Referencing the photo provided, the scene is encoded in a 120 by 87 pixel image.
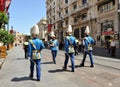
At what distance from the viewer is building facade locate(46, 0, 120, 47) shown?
121 feet

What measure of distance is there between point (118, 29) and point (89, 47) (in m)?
24.3

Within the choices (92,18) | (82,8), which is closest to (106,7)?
(92,18)

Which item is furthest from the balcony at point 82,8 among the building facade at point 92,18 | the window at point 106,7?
the window at point 106,7

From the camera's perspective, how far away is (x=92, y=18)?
43812 mm

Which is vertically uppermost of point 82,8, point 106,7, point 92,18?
point 82,8

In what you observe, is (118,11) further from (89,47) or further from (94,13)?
(89,47)

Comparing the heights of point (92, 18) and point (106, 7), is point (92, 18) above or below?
below

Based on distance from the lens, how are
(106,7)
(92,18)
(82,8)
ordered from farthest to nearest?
1. (82,8)
2. (92,18)
3. (106,7)

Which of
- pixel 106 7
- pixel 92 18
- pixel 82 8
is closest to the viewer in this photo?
pixel 106 7

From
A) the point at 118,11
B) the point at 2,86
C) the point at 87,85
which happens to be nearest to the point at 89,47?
the point at 87,85

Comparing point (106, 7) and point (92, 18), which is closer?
point (106, 7)

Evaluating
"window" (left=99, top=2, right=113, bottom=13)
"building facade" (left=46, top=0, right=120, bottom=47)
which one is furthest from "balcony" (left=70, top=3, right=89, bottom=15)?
"window" (left=99, top=2, right=113, bottom=13)

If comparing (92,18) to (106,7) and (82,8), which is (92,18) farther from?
(106,7)

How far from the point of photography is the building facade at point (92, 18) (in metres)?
37.0
